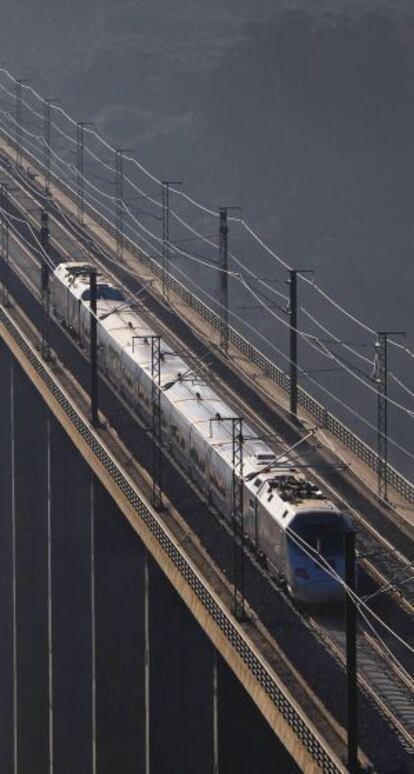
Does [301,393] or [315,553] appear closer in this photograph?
[315,553]

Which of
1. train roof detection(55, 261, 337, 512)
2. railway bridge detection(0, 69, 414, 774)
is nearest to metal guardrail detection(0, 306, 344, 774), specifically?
railway bridge detection(0, 69, 414, 774)

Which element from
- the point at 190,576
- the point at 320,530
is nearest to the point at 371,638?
the point at 320,530

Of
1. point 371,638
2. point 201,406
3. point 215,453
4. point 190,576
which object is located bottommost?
point 371,638

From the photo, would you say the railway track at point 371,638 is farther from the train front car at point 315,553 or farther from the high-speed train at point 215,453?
the high-speed train at point 215,453

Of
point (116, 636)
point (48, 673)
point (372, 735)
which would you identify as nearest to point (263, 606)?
point (372, 735)

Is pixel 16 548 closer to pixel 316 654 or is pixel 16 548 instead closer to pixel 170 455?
pixel 170 455

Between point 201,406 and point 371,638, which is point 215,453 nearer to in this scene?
point 201,406
